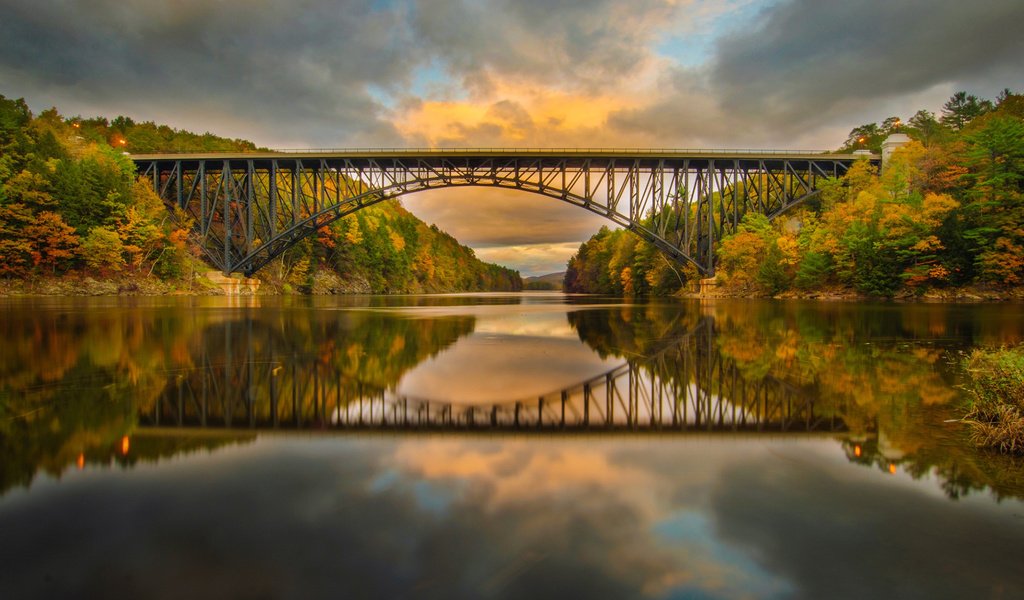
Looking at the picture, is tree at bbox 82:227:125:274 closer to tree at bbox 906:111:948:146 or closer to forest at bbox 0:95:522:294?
forest at bbox 0:95:522:294

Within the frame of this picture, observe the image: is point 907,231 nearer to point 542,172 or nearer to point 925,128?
point 542,172

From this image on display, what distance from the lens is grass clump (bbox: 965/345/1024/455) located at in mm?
4785

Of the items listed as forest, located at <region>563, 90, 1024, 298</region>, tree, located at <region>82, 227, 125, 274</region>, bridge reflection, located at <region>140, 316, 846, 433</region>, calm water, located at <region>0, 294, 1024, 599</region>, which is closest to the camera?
calm water, located at <region>0, 294, 1024, 599</region>

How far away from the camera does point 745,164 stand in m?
52.3

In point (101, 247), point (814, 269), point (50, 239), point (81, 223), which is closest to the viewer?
point (50, 239)

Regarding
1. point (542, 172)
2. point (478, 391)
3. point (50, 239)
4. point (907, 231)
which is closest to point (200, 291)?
point (50, 239)

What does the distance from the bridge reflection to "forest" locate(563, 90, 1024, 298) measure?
1501 inches

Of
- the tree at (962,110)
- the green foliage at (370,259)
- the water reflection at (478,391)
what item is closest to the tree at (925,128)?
the tree at (962,110)

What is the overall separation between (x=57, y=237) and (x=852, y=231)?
216ft

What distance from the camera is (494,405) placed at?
685 centimetres

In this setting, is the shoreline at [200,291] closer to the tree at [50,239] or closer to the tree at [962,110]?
the tree at [50,239]

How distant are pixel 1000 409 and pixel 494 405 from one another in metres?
5.38

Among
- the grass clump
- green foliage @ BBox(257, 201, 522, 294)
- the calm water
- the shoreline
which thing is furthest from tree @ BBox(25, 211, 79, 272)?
the grass clump

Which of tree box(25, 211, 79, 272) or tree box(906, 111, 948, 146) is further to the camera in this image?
tree box(906, 111, 948, 146)
